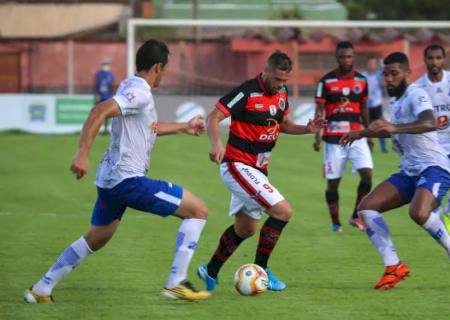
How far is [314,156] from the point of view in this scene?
26469mm

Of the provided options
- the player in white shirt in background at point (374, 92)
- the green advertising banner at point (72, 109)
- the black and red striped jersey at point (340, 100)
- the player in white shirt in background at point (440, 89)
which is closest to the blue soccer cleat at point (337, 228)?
the black and red striped jersey at point (340, 100)

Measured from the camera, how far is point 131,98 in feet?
29.0

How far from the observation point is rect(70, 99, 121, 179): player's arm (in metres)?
8.46

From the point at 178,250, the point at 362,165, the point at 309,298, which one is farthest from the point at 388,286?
the point at 362,165

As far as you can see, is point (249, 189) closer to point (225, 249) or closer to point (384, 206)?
point (225, 249)

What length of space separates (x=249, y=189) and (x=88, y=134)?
75.9 inches

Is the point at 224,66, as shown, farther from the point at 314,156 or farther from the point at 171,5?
the point at 171,5

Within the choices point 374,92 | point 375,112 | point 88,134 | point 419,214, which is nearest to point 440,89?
point 419,214

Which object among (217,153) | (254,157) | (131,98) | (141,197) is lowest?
(141,197)

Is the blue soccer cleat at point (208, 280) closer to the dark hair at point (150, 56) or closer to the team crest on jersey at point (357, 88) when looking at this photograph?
the dark hair at point (150, 56)

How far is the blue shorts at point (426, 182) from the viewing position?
10438mm

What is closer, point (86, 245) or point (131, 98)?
point (131, 98)

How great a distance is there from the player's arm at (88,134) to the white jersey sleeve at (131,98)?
10 centimetres

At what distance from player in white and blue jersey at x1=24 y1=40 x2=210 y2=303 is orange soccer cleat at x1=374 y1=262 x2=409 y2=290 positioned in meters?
1.71
